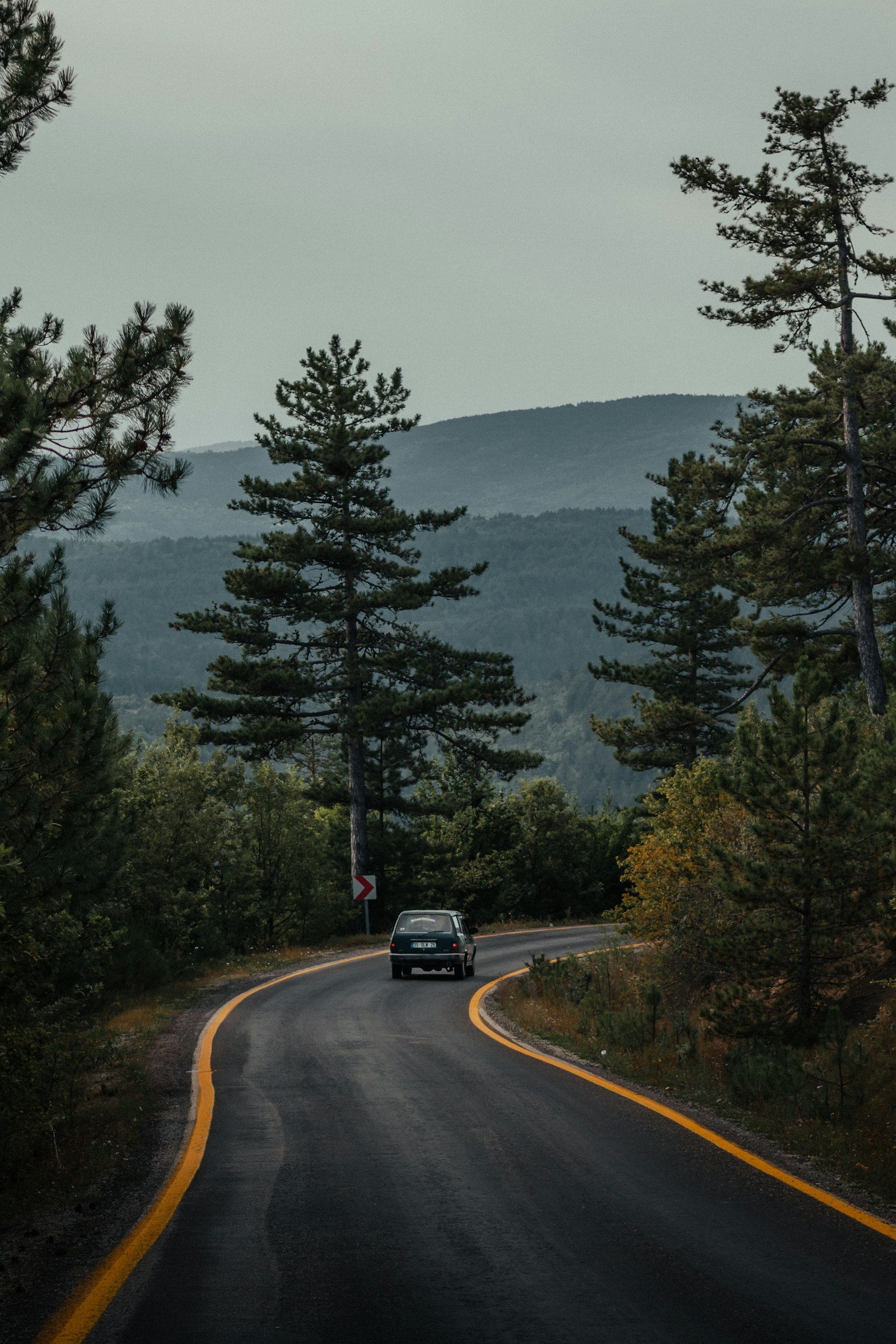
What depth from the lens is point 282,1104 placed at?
12.3m

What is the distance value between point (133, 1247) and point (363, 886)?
108ft

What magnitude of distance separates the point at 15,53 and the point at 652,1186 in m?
9.31

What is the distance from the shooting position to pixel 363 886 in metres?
39.8

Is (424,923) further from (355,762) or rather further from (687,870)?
(355,762)

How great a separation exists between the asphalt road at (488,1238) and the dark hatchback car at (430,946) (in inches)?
573

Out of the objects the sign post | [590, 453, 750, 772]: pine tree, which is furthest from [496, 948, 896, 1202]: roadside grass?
[590, 453, 750, 772]: pine tree

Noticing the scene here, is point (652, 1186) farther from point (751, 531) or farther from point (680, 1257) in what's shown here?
point (751, 531)

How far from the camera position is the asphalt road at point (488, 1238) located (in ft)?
18.7

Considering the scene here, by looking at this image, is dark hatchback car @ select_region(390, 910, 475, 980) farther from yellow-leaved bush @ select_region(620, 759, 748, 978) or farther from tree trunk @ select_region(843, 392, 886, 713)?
tree trunk @ select_region(843, 392, 886, 713)

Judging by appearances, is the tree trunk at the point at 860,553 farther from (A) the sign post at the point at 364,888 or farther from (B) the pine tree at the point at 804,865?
(A) the sign post at the point at 364,888

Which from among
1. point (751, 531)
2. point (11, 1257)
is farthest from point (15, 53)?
point (751, 531)

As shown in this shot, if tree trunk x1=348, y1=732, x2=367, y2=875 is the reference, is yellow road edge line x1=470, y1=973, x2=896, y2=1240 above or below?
below

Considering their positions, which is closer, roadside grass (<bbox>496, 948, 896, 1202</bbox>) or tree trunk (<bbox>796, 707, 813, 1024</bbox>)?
roadside grass (<bbox>496, 948, 896, 1202</bbox>)

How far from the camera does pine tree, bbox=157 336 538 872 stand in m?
42.2
